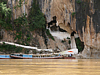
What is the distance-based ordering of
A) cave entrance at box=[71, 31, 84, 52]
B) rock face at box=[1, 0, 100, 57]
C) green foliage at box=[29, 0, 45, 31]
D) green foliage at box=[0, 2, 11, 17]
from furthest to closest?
1. cave entrance at box=[71, 31, 84, 52]
2. green foliage at box=[29, 0, 45, 31]
3. green foliage at box=[0, 2, 11, 17]
4. rock face at box=[1, 0, 100, 57]

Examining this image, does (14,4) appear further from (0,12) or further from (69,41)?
(69,41)

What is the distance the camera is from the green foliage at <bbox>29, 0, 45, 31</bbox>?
598 inches

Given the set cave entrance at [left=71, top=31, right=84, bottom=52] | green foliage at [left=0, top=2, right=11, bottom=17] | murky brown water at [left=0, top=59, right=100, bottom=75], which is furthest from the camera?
cave entrance at [left=71, top=31, right=84, bottom=52]

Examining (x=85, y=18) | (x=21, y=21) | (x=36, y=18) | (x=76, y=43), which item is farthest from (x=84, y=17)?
(x=21, y=21)

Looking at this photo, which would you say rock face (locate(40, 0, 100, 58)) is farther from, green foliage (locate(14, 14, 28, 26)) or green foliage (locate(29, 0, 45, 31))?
green foliage (locate(14, 14, 28, 26))

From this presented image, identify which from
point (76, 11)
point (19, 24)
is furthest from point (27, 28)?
point (76, 11)

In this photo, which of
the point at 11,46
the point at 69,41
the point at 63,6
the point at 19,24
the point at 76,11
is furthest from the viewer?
the point at 69,41

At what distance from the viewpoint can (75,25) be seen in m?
12.3

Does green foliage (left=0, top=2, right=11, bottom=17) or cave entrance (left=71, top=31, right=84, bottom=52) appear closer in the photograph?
green foliage (left=0, top=2, right=11, bottom=17)

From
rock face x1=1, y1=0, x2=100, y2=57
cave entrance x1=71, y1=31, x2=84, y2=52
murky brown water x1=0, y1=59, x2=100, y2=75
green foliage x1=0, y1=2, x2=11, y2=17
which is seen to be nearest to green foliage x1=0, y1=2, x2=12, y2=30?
green foliage x1=0, y1=2, x2=11, y2=17

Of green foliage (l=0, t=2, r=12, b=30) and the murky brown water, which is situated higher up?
green foliage (l=0, t=2, r=12, b=30)

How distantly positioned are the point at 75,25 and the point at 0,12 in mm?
7379

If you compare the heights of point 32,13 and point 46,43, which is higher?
point 32,13

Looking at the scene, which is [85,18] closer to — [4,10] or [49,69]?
[4,10]
